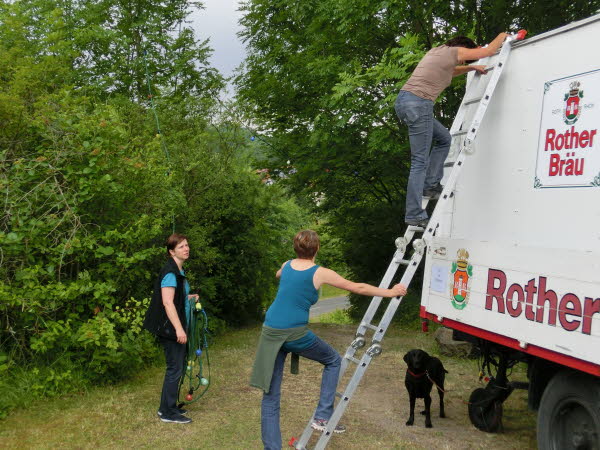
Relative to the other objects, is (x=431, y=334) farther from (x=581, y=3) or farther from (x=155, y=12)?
(x=155, y=12)

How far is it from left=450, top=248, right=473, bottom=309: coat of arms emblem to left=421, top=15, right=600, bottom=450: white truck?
13 millimetres

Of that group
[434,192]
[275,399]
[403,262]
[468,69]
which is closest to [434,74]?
[468,69]

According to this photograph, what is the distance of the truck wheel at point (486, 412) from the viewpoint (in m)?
5.57

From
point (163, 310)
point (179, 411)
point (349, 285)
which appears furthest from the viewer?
point (179, 411)

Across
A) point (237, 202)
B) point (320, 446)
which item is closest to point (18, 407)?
point (320, 446)

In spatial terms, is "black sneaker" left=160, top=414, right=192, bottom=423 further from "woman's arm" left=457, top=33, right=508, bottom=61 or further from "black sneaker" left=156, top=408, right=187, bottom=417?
"woman's arm" left=457, top=33, right=508, bottom=61

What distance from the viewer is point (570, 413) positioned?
166 inches

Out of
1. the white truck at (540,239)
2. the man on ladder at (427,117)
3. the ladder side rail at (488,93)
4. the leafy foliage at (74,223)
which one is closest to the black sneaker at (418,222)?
the man on ladder at (427,117)

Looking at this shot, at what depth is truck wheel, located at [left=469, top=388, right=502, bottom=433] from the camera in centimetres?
557

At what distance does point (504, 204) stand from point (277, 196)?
8792 mm

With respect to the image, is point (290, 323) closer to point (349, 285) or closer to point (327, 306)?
point (349, 285)

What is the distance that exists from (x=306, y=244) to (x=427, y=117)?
178 centimetres

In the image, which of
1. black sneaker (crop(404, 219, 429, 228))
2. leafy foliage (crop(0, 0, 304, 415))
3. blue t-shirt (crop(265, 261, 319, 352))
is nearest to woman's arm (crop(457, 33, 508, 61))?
black sneaker (crop(404, 219, 429, 228))

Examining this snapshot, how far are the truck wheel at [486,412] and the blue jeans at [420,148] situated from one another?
1.88 metres
